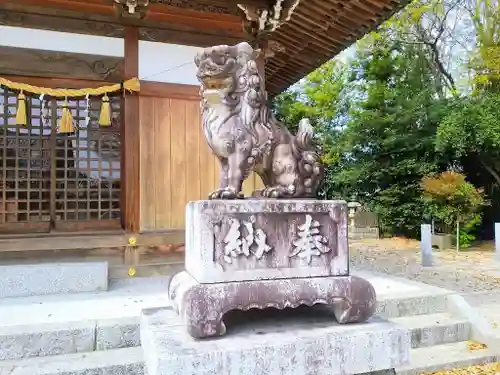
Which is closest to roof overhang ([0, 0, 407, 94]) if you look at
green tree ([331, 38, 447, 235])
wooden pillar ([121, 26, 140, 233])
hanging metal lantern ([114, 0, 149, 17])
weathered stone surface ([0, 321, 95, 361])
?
hanging metal lantern ([114, 0, 149, 17])

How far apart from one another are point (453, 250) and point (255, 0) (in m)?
11.0

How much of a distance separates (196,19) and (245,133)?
12.9 ft

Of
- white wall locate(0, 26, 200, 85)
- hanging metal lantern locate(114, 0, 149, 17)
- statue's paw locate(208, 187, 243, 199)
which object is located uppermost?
hanging metal lantern locate(114, 0, 149, 17)

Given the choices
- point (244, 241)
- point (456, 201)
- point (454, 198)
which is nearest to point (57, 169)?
point (244, 241)

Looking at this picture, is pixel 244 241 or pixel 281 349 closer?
pixel 281 349

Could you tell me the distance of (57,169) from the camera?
5555 mm

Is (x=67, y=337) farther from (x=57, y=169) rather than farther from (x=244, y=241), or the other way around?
(x=57, y=169)

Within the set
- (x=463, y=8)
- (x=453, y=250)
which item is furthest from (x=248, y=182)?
(x=463, y=8)

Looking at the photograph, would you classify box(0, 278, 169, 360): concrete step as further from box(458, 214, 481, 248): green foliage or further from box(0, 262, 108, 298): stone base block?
box(458, 214, 481, 248): green foliage

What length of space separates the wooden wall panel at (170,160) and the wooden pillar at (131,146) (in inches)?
3.1

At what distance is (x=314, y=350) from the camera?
2443 mm

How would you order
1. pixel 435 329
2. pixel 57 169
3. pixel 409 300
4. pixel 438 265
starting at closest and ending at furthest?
pixel 435 329
pixel 409 300
pixel 57 169
pixel 438 265

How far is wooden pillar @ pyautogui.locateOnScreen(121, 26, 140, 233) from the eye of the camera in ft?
18.6

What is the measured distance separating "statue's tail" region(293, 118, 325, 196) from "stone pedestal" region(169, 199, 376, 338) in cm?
23
